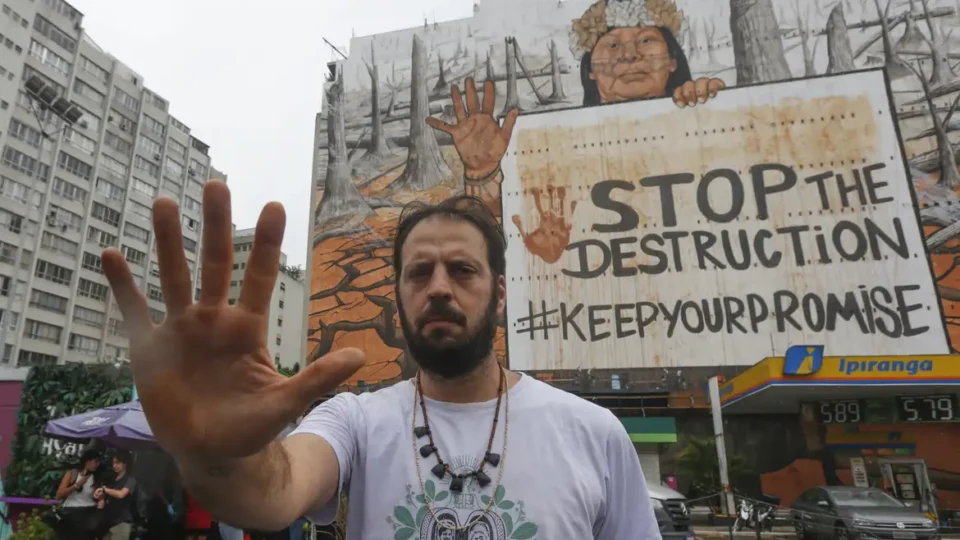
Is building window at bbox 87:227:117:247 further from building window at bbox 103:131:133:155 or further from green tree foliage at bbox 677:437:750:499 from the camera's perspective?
green tree foliage at bbox 677:437:750:499

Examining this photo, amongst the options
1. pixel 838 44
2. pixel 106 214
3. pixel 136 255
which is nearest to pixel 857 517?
pixel 838 44

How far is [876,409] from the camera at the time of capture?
58.0 ft

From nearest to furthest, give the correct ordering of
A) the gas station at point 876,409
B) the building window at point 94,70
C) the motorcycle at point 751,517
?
the motorcycle at point 751,517 < the gas station at point 876,409 < the building window at point 94,70

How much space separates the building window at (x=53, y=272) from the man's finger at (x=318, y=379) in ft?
166

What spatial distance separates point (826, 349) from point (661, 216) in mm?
7564

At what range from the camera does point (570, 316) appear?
23109 millimetres

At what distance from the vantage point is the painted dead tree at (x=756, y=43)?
80.1 feet

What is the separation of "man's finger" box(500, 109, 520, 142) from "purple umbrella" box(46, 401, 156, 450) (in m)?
20.9

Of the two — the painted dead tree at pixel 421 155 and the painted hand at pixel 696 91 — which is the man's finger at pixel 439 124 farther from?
the painted hand at pixel 696 91

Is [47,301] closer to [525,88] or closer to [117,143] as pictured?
[117,143]

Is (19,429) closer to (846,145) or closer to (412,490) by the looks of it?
(412,490)

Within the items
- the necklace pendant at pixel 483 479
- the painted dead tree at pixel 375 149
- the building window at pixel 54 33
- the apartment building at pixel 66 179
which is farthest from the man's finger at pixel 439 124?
the building window at pixel 54 33

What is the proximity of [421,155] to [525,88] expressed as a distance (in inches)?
225

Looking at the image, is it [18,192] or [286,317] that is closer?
[18,192]
